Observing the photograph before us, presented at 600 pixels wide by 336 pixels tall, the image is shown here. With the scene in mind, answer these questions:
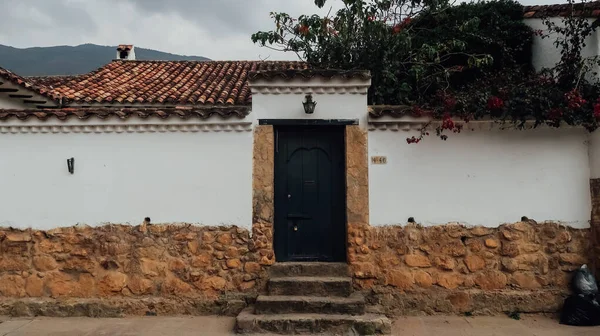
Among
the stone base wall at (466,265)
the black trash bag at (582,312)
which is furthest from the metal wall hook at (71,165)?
the black trash bag at (582,312)

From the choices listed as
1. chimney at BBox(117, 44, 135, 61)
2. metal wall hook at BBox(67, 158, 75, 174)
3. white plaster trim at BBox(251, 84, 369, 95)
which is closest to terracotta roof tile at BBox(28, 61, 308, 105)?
chimney at BBox(117, 44, 135, 61)

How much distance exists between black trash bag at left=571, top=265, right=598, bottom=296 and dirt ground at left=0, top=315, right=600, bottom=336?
48 cm

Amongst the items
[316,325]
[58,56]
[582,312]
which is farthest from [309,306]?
[58,56]

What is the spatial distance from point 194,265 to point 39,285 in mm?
2268

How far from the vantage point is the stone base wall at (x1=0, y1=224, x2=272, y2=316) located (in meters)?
5.96

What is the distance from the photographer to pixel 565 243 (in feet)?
19.2

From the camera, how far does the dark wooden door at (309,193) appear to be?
6.19 m

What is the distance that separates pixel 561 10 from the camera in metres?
7.02

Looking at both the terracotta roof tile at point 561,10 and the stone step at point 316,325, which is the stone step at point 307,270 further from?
the terracotta roof tile at point 561,10

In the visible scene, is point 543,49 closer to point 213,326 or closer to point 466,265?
point 466,265

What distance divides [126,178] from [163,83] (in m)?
4.89

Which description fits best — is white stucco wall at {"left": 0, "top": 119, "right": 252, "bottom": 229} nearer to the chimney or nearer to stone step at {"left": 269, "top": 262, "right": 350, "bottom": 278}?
stone step at {"left": 269, "top": 262, "right": 350, "bottom": 278}

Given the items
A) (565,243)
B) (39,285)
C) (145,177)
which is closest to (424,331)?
(565,243)

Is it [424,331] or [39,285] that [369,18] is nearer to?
[424,331]
